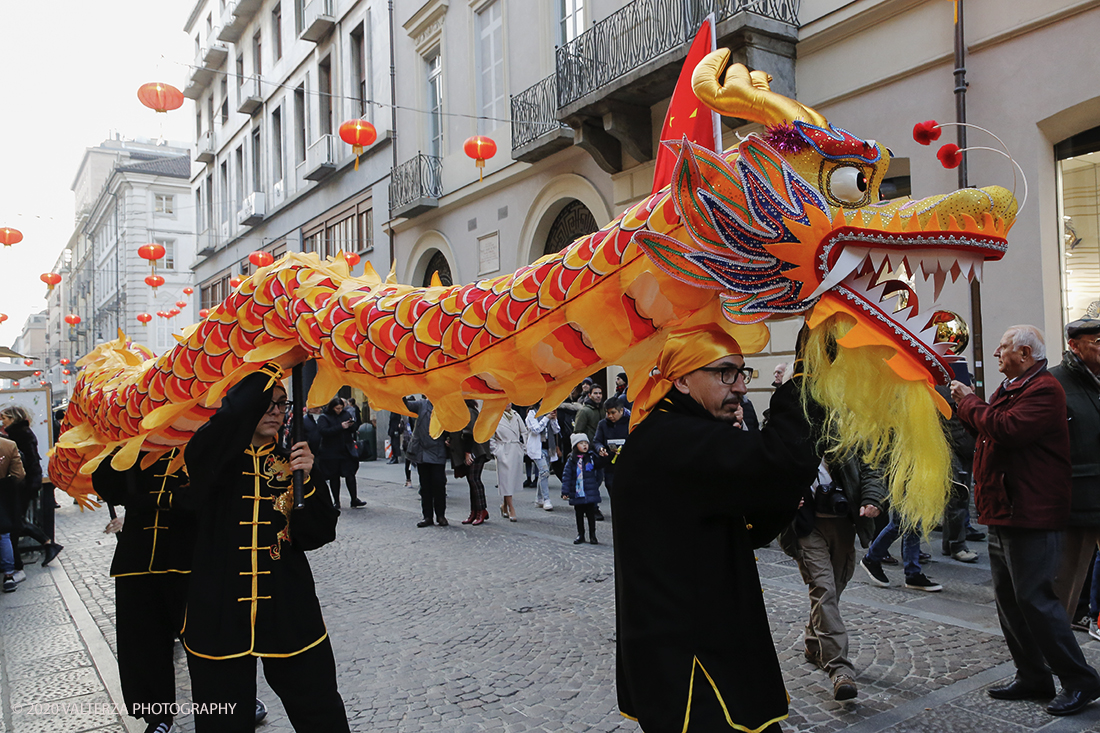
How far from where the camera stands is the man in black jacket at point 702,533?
2096 millimetres

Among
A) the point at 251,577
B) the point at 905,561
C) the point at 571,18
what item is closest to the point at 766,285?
the point at 251,577

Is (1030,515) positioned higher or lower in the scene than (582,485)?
higher

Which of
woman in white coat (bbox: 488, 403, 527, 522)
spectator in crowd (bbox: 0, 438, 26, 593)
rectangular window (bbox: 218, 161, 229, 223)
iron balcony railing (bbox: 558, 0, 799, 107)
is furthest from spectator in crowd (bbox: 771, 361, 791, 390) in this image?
rectangular window (bbox: 218, 161, 229, 223)

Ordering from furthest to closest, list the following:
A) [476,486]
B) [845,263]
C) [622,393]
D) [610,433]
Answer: [476,486] < [622,393] < [610,433] < [845,263]

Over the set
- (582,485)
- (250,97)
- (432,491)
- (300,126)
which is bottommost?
(432,491)

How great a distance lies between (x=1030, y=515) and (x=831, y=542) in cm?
103

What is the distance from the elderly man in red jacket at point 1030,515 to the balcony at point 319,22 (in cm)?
2176

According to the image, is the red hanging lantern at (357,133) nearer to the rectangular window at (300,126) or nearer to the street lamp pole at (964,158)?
the street lamp pole at (964,158)

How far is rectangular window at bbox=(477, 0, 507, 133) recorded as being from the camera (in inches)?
615

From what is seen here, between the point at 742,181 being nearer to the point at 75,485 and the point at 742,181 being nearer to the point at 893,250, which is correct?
the point at 893,250

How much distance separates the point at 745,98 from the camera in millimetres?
2051

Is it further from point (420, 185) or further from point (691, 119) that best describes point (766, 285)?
point (420, 185)

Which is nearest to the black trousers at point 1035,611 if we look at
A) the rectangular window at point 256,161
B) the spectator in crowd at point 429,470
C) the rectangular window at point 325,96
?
the spectator in crowd at point 429,470

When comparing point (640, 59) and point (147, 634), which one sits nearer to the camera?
point (147, 634)
